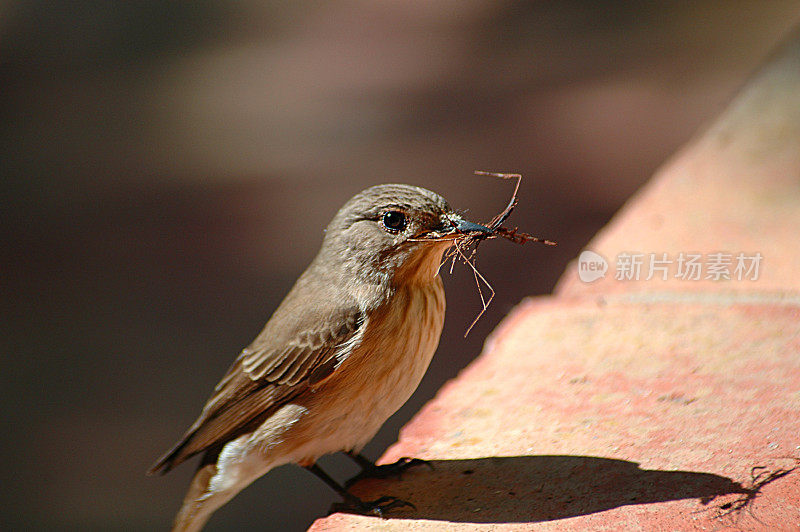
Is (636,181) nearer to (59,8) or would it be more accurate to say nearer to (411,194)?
(411,194)

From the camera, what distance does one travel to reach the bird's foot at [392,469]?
2738 mm

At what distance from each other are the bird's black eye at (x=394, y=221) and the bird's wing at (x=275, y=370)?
0.97 ft

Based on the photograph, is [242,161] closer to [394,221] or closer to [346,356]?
[394,221]

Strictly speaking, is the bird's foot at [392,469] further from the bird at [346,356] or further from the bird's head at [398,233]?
the bird's head at [398,233]

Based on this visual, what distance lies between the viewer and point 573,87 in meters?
9.25

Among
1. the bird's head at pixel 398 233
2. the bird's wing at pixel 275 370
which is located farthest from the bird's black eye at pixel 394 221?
the bird's wing at pixel 275 370

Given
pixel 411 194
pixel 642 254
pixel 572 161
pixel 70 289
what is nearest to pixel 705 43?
pixel 572 161

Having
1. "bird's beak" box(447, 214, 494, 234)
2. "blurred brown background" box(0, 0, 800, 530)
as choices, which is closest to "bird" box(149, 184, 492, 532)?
"bird's beak" box(447, 214, 494, 234)

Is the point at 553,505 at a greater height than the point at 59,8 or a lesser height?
lesser

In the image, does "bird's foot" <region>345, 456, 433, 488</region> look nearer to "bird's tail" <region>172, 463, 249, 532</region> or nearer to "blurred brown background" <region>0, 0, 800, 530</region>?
"bird's tail" <region>172, 463, 249, 532</region>

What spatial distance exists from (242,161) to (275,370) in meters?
6.38

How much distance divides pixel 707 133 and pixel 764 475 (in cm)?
284

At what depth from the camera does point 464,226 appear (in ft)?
8.71

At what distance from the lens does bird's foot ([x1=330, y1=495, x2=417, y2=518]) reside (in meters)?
2.54
